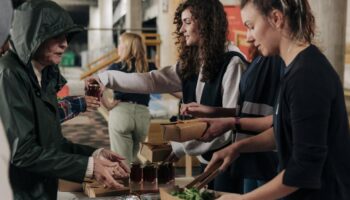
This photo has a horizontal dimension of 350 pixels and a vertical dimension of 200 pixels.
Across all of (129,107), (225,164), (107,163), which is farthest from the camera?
(129,107)

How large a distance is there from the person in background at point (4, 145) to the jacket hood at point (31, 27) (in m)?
1.09

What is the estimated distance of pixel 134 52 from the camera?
4.95m

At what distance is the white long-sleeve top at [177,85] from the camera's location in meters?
2.40

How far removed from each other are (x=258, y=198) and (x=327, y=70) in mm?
429

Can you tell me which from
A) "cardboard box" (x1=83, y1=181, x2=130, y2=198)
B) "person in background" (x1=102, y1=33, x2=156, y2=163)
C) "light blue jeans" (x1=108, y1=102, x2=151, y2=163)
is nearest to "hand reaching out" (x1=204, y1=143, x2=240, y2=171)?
"cardboard box" (x1=83, y1=181, x2=130, y2=198)

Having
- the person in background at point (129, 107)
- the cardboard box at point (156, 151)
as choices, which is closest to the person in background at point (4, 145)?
the cardboard box at point (156, 151)

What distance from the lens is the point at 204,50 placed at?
249 cm

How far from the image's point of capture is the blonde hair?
16.1 feet

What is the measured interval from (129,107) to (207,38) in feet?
8.86

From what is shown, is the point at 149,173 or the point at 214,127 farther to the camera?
the point at 149,173

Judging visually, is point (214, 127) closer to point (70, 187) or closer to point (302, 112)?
point (302, 112)

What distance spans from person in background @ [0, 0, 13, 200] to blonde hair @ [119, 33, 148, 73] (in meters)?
4.21

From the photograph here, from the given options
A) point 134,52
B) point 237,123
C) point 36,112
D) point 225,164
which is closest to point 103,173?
point 36,112

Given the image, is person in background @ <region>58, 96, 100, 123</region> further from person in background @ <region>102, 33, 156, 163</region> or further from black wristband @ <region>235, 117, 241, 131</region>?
person in background @ <region>102, 33, 156, 163</region>
